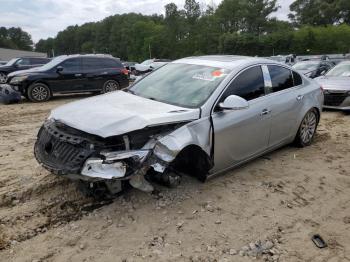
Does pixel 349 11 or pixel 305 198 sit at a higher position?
A: pixel 349 11

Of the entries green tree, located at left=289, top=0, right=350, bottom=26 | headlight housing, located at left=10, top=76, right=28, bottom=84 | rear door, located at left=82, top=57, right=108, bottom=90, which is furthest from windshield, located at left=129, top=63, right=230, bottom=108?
green tree, located at left=289, top=0, right=350, bottom=26

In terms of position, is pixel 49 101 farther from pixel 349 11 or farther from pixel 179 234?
pixel 349 11

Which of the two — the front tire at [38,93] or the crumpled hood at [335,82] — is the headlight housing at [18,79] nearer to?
the front tire at [38,93]

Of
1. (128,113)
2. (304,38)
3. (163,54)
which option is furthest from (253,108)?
(163,54)

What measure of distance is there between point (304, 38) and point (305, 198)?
212 feet

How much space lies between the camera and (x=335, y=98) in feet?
33.6

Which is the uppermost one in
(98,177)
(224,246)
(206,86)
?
(206,86)

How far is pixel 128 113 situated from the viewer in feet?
14.1

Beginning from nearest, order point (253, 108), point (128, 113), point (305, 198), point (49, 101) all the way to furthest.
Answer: point (128, 113), point (305, 198), point (253, 108), point (49, 101)

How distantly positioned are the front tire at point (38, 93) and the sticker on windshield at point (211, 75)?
9.63 m

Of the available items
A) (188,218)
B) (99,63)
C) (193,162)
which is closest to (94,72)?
→ (99,63)

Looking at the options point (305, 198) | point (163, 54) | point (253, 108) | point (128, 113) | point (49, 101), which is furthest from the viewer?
point (163, 54)

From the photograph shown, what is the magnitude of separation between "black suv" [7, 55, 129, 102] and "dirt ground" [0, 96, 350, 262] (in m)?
8.15

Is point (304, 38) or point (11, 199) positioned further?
point (304, 38)
